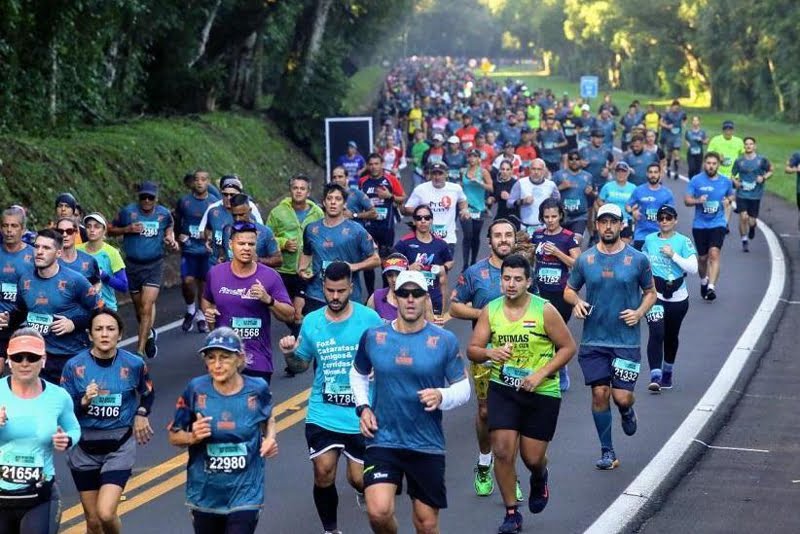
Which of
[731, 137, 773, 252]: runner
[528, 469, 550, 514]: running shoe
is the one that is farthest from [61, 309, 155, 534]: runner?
[731, 137, 773, 252]: runner

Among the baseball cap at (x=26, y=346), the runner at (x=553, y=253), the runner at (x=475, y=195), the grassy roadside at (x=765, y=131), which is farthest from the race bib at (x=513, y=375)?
the grassy roadside at (x=765, y=131)

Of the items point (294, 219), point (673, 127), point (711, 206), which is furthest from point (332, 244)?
point (673, 127)

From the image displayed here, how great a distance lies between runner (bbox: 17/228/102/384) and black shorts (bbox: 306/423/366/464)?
250cm

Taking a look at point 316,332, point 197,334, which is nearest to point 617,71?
point 197,334

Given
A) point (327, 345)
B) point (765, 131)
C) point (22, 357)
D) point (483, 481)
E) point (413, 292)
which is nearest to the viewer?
point (22, 357)

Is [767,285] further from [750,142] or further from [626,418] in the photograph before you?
[626,418]

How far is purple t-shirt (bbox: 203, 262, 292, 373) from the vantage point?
1117 cm

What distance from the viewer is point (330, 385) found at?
9.99 meters

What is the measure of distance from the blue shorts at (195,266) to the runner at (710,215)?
636 cm

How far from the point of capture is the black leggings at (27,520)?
28.1 feet

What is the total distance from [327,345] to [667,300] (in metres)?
6.28

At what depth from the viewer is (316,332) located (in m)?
9.97

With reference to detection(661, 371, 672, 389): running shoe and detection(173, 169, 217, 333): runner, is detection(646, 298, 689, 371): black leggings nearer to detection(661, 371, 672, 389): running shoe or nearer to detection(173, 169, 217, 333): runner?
detection(661, 371, 672, 389): running shoe

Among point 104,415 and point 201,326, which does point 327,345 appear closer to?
point 104,415
